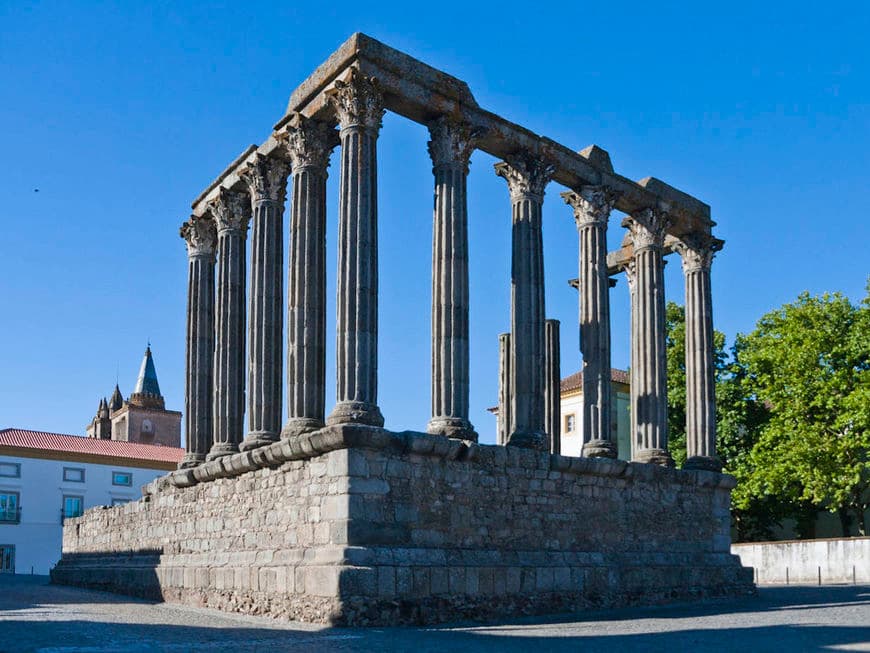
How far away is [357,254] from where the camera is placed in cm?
1881

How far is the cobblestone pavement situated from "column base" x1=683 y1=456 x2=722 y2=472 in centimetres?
490

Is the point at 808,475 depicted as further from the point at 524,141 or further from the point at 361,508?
the point at 361,508

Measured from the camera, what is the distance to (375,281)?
747 inches

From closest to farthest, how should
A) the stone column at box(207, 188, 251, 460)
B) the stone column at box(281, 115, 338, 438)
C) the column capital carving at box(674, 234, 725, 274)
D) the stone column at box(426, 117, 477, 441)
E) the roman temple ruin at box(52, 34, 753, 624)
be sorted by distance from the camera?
the roman temple ruin at box(52, 34, 753, 624) < the stone column at box(426, 117, 477, 441) < the stone column at box(281, 115, 338, 438) < the stone column at box(207, 188, 251, 460) < the column capital carving at box(674, 234, 725, 274)

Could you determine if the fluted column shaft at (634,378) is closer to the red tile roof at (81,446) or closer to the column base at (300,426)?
the column base at (300,426)

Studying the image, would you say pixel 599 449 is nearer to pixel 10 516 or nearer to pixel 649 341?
pixel 649 341

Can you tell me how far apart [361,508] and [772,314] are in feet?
105

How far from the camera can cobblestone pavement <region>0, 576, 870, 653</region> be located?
→ 13.7 m

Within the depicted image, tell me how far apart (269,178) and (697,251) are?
11.6m

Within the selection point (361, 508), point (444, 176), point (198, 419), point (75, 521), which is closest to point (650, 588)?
point (361, 508)

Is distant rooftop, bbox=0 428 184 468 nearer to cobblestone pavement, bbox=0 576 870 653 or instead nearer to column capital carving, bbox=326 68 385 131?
cobblestone pavement, bbox=0 576 870 653

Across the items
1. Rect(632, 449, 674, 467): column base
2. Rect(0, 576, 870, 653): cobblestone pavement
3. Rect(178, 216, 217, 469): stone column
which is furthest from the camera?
Rect(178, 216, 217, 469): stone column

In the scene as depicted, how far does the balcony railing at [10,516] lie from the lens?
60781 mm

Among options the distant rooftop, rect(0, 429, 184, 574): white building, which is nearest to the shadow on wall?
rect(0, 429, 184, 574): white building
